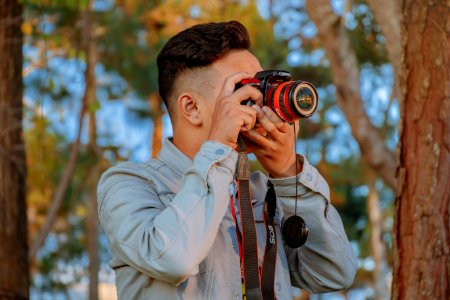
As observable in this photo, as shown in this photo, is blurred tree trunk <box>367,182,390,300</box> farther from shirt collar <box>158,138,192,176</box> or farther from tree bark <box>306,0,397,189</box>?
shirt collar <box>158,138,192,176</box>

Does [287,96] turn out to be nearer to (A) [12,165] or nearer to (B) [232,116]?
(B) [232,116]

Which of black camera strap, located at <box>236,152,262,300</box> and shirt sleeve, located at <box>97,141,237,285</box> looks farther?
black camera strap, located at <box>236,152,262,300</box>

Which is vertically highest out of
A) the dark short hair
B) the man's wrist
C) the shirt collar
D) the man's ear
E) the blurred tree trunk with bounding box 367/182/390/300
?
the dark short hair

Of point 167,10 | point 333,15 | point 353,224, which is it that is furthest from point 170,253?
point 353,224

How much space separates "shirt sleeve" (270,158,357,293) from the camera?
2.37m

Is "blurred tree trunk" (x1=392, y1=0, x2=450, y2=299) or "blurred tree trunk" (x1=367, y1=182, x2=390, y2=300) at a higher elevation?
"blurred tree trunk" (x1=392, y1=0, x2=450, y2=299)

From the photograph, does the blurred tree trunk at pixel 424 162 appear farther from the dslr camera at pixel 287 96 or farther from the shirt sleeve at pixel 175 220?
the shirt sleeve at pixel 175 220

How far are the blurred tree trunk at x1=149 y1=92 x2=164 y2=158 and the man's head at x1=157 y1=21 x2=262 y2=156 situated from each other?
41.0 feet

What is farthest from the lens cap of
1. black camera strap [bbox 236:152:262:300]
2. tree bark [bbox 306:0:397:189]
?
tree bark [bbox 306:0:397:189]

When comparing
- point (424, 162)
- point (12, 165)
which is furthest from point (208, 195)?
point (12, 165)

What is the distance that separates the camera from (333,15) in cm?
601

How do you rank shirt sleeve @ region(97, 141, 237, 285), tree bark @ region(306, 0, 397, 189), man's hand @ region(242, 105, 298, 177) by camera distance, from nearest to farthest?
shirt sleeve @ region(97, 141, 237, 285), man's hand @ region(242, 105, 298, 177), tree bark @ region(306, 0, 397, 189)

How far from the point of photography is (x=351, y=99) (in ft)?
20.5

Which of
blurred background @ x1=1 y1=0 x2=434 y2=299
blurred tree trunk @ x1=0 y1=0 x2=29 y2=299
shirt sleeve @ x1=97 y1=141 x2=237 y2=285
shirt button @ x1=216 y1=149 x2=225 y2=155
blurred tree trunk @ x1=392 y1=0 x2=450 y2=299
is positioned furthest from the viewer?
blurred background @ x1=1 y1=0 x2=434 y2=299
